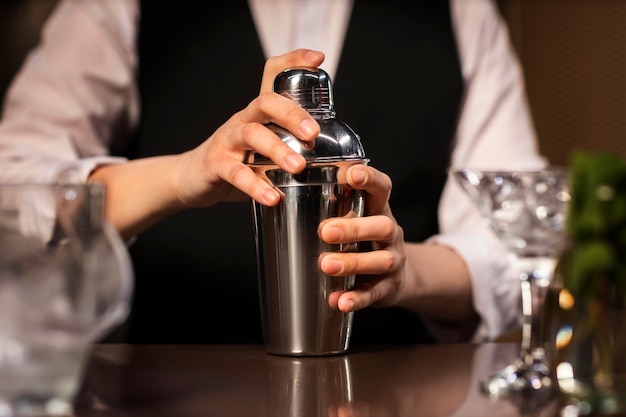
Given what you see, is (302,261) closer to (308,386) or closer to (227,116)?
(308,386)

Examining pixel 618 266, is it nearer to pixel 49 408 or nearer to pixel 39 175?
pixel 49 408

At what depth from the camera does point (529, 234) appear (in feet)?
2.08

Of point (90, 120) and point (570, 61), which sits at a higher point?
point (570, 61)

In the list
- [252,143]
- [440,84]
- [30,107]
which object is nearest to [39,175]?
[30,107]

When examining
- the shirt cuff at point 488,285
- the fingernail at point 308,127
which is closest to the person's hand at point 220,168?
the fingernail at point 308,127

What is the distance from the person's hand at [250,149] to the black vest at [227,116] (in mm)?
280

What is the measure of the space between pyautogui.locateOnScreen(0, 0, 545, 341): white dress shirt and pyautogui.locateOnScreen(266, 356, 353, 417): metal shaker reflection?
0.45 m

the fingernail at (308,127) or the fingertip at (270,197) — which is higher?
the fingernail at (308,127)

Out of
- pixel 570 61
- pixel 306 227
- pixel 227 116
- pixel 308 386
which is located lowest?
pixel 308 386

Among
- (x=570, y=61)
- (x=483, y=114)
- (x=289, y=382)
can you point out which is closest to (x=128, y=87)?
(x=483, y=114)

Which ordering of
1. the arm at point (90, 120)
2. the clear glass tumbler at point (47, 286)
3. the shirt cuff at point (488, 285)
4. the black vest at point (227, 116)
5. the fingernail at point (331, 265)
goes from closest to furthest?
the clear glass tumbler at point (47, 286), the fingernail at point (331, 265), the arm at point (90, 120), the shirt cuff at point (488, 285), the black vest at point (227, 116)

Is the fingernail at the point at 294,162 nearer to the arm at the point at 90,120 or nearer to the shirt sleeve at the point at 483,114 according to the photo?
the arm at the point at 90,120

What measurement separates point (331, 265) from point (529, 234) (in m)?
0.16

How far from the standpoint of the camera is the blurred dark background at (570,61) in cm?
254
